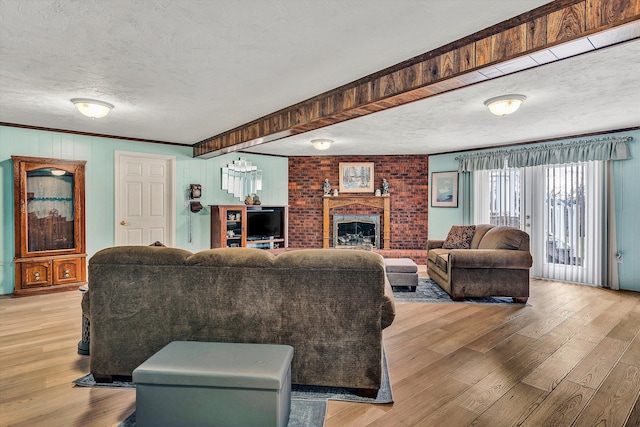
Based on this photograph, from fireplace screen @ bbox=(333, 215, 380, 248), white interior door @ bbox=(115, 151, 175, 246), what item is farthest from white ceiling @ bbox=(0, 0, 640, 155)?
fireplace screen @ bbox=(333, 215, 380, 248)

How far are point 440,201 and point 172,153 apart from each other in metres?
5.06

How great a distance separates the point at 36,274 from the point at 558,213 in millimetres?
7401

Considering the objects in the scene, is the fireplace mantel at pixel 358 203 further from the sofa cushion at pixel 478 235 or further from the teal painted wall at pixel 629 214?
the teal painted wall at pixel 629 214

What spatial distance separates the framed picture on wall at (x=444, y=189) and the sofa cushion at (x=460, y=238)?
4.84ft

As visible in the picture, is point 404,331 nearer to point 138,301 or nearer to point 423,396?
point 423,396

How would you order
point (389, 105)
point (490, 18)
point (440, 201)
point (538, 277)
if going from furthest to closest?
point (440, 201) → point (538, 277) → point (389, 105) → point (490, 18)

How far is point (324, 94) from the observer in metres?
3.28

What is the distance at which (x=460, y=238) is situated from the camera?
5195mm

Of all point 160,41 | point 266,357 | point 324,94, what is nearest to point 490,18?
point 324,94

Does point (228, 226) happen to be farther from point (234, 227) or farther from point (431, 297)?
point (431, 297)

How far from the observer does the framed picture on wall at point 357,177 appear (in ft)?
23.5

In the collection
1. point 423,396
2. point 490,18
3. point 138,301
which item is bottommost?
point 423,396

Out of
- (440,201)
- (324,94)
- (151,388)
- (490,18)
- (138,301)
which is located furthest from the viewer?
(440,201)

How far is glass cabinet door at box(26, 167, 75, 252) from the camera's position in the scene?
4.44 metres
